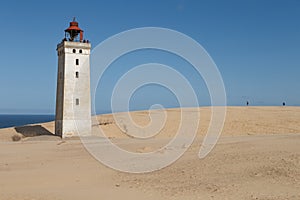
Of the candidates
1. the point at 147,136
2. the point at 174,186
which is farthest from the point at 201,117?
the point at 174,186

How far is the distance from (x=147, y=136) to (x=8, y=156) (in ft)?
55.0

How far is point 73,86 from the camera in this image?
34.0 metres

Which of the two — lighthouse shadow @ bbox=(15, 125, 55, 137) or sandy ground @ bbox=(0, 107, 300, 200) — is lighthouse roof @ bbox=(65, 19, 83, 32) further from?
sandy ground @ bbox=(0, 107, 300, 200)

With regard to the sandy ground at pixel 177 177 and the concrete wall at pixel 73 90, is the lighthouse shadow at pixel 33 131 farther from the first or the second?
the sandy ground at pixel 177 177

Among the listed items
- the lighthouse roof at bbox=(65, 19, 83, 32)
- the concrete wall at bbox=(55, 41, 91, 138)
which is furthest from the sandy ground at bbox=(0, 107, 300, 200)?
the lighthouse roof at bbox=(65, 19, 83, 32)

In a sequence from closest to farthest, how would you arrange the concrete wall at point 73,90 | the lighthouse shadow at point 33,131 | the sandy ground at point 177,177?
1. the sandy ground at point 177,177
2. the concrete wall at point 73,90
3. the lighthouse shadow at point 33,131

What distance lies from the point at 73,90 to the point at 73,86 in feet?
1.15

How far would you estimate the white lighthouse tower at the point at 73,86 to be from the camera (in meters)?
33.8

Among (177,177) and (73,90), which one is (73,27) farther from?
(177,177)

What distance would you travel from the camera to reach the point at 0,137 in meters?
37.7

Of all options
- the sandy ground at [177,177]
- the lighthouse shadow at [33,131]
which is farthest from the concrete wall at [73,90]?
the sandy ground at [177,177]

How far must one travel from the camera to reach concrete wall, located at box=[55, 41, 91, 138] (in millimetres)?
33750

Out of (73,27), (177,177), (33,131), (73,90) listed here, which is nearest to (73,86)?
(73,90)

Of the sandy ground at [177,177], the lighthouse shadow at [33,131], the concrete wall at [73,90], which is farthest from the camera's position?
the lighthouse shadow at [33,131]
